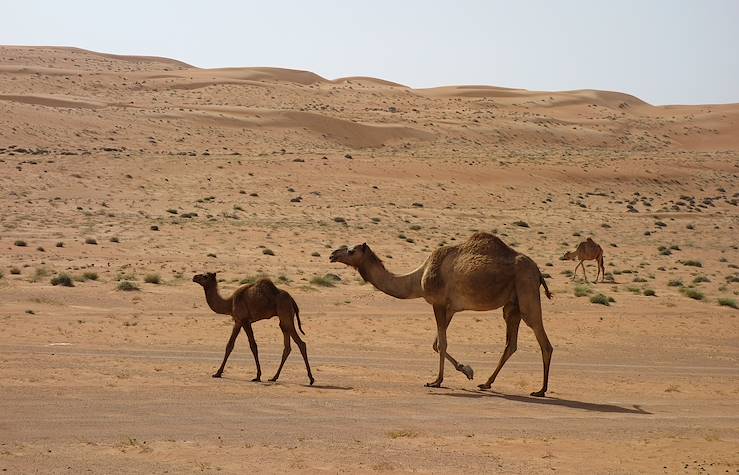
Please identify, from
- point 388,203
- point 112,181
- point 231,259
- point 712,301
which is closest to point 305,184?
point 388,203

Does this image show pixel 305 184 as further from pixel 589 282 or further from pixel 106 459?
pixel 106 459

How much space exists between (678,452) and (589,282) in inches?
815

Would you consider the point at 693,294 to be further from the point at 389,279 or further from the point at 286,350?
the point at 286,350

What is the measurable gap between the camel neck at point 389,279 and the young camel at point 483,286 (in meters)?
0.09

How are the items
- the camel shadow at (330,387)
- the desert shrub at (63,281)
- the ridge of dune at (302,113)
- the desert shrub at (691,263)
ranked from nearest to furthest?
1. the camel shadow at (330,387)
2. the desert shrub at (63,281)
3. the desert shrub at (691,263)
4. the ridge of dune at (302,113)

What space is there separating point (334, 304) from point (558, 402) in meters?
11.3

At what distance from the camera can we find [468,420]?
1284 cm

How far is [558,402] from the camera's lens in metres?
14.6

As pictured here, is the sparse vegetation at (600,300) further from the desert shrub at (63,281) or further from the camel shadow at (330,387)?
the camel shadow at (330,387)

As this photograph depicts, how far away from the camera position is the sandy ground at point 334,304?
11.5 meters

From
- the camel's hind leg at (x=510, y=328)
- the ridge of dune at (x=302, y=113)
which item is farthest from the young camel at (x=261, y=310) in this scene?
the ridge of dune at (x=302, y=113)

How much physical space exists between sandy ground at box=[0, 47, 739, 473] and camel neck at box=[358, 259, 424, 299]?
131 centimetres

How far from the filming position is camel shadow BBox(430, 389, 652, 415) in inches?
556

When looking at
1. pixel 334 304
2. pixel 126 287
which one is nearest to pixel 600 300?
pixel 334 304
